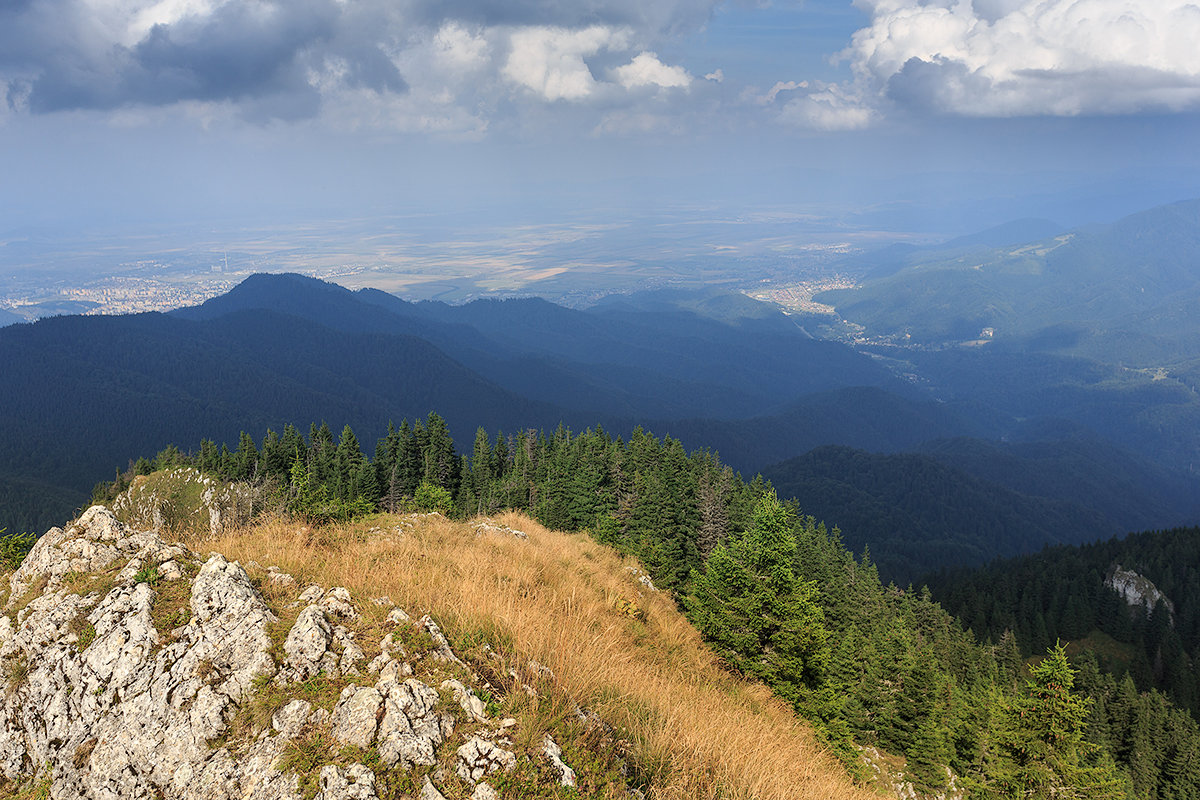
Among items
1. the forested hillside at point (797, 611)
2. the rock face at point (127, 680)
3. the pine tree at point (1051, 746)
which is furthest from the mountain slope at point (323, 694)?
the pine tree at point (1051, 746)

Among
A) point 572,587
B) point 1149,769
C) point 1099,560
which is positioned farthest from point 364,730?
point 1099,560

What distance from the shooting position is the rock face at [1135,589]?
117312 mm

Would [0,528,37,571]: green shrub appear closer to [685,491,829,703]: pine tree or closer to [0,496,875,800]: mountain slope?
[0,496,875,800]: mountain slope

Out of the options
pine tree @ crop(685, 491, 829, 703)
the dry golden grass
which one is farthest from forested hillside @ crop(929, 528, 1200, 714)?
the dry golden grass

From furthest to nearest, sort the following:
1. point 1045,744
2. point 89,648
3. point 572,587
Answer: point 1045,744 → point 572,587 → point 89,648

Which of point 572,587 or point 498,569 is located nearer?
point 498,569

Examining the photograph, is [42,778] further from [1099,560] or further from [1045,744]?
[1099,560]

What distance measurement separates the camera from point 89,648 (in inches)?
275

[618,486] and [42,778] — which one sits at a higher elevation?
[42,778]

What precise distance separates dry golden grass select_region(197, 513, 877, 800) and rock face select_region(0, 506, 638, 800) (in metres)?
0.88

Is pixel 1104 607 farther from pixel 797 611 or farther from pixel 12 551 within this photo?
pixel 12 551

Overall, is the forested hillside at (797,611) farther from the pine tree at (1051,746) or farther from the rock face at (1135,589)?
the rock face at (1135,589)

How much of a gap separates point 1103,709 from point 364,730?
86129 millimetres

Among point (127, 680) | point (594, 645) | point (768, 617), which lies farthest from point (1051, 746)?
point (127, 680)
